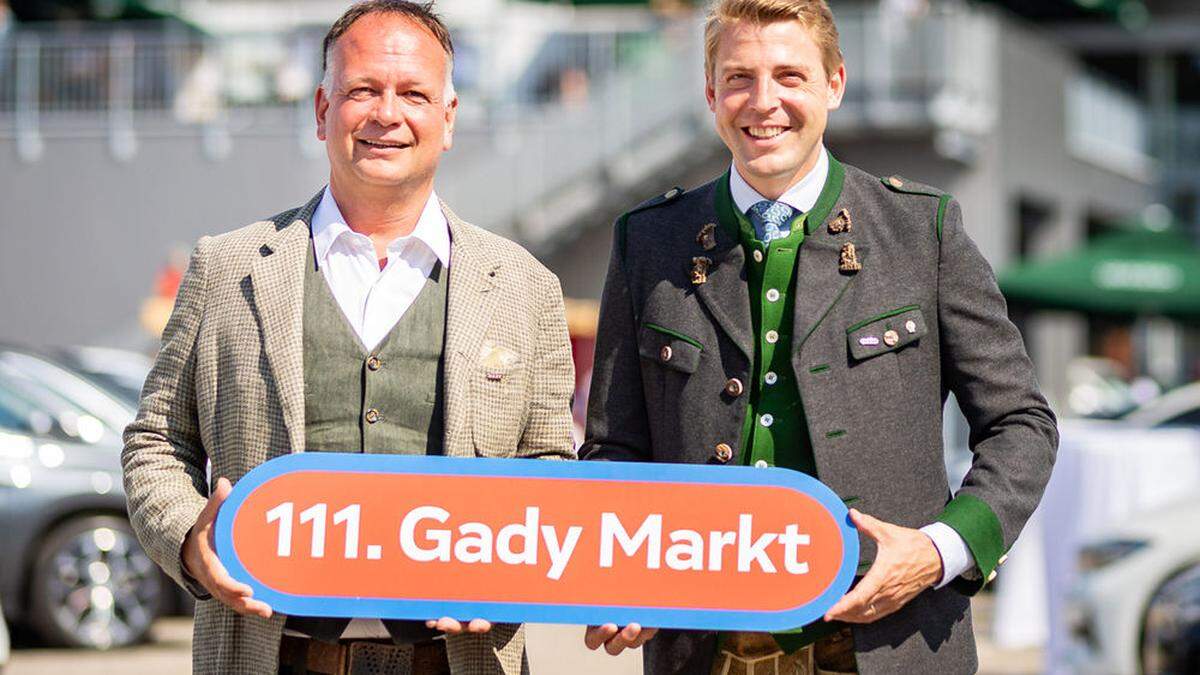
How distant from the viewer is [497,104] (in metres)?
21.8

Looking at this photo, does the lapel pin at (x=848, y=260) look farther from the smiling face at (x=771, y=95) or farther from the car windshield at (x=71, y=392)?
the car windshield at (x=71, y=392)

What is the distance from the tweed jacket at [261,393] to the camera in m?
3.12

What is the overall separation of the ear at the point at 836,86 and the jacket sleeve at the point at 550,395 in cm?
63

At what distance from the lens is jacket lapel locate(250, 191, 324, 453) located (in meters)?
3.12

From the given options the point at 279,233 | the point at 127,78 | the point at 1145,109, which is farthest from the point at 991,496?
the point at 1145,109

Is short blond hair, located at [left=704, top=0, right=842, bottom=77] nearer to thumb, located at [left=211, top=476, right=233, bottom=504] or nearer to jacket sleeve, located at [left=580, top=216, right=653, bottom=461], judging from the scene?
jacket sleeve, located at [left=580, top=216, right=653, bottom=461]

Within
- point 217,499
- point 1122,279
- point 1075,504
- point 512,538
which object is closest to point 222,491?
point 217,499

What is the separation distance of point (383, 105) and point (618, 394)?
27.2 inches

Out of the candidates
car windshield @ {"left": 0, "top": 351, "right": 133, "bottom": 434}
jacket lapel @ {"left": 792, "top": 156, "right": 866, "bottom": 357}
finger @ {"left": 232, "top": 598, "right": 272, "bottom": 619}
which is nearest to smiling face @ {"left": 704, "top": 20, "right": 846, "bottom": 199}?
jacket lapel @ {"left": 792, "top": 156, "right": 866, "bottom": 357}

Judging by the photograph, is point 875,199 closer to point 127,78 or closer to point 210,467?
point 210,467

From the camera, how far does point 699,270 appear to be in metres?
3.23

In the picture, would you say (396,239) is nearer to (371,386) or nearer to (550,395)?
(371,386)

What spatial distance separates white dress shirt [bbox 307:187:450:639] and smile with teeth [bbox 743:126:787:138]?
641 mm

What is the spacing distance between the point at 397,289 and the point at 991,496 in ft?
3.77
